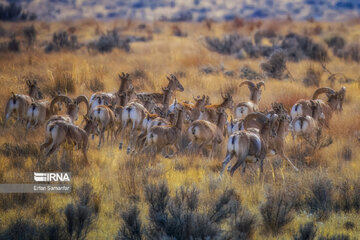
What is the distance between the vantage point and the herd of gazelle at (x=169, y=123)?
10508mm

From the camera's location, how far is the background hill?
73062 mm

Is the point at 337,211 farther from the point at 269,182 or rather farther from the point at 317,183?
the point at 269,182

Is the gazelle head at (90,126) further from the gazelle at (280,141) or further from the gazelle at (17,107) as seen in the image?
the gazelle at (280,141)

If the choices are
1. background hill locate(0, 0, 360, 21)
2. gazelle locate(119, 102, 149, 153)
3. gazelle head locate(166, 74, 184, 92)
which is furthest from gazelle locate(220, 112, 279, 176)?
background hill locate(0, 0, 360, 21)

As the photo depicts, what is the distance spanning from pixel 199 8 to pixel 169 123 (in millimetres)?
71116

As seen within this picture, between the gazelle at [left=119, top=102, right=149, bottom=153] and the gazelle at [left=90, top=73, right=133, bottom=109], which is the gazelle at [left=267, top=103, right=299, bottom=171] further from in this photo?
the gazelle at [left=90, top=73, right=133, bottom=109]

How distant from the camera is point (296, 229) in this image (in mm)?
8102

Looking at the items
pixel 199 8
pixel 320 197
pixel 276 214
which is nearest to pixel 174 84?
pixel 320 197

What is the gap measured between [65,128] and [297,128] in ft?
17.9

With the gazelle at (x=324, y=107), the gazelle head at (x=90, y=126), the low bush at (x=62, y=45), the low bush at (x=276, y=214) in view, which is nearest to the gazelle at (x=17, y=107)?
the gazelle head at (x=90, y=126)

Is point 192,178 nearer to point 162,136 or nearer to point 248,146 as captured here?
point 248,146

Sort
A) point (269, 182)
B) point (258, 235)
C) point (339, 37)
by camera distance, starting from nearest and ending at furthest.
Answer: point (258, 235)
point (269, 182)
point (339, 37)

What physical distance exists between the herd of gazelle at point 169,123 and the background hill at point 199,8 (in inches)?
2274

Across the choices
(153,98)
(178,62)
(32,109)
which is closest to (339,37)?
(178,62)
